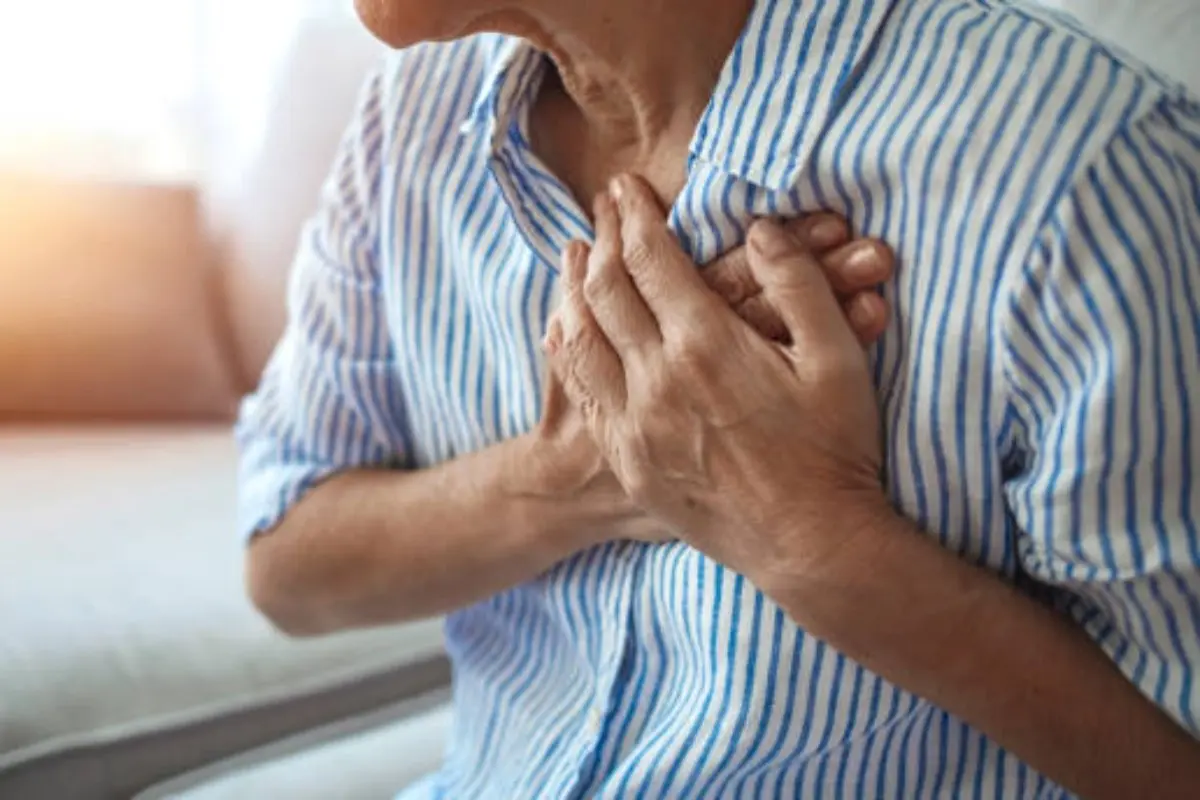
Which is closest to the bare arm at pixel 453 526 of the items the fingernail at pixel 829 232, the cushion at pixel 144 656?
the fingernail at pixel 829 232

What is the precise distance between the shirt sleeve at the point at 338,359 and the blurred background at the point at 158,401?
0.32 m

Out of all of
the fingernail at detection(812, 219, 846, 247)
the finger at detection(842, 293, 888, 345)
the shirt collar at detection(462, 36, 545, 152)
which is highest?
the shirt collar at detection(462, 36, 545, 152)

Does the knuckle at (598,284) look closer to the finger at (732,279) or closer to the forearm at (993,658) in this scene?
the finger at (732,279)

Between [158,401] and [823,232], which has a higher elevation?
[823,232]

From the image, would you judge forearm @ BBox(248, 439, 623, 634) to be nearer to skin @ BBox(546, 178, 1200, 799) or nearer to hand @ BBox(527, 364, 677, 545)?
hand @ BBox(527, 364, 677, 545)

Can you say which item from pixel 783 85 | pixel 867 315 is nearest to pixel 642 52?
pixel 783 85

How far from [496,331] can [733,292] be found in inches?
7.2

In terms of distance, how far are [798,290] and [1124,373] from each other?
0.15m

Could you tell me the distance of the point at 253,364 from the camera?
186cm

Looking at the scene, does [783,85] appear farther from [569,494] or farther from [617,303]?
[569,494]

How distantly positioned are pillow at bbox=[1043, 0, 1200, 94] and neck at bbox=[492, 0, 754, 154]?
0.24 metres

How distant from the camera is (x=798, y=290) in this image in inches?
24.6

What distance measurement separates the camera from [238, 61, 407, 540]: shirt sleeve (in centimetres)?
86

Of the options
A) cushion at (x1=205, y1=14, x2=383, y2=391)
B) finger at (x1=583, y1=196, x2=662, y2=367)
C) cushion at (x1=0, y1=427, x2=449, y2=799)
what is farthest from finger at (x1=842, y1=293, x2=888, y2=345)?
cushion at (x1=205, y1=14, x2=383, y2=391)
